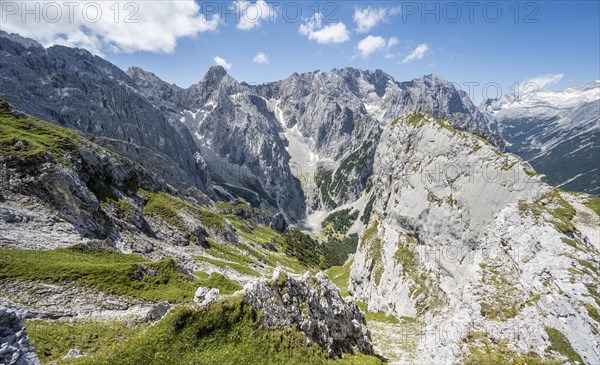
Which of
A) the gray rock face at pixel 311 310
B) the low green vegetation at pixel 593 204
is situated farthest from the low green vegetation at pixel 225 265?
the low green vegetation at pixel 593 204

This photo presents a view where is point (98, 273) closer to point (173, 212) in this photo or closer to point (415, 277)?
point (173, 212)

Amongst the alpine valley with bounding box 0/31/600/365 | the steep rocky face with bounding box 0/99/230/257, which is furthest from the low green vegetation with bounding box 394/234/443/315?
the steep rocky face with bounding box 0/99/230/257

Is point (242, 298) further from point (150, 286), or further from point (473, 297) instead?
point (473, 297)

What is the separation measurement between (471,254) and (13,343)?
64142 mm

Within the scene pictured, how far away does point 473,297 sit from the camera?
40.8 meters

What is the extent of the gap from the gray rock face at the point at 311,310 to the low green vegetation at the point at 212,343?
4.04 ft

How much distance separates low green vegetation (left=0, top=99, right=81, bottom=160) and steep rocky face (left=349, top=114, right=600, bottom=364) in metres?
67.9

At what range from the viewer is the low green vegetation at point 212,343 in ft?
59.8

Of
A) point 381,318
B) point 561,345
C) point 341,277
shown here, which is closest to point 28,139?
point 381,318

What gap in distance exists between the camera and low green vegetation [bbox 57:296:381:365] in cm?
1822

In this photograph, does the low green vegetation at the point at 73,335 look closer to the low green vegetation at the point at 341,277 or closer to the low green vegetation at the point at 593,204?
the low green vegetation at the point at 593,204

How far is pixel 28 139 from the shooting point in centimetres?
6084

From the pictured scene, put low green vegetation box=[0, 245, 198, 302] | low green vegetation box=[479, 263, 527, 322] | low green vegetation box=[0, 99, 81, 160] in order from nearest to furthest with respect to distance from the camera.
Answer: low green vegetation box=[0, 245, 198, 302], low green vegetation box=[479, 263, 527, 322], low green vegetation box=[0, 99, 81, 160]

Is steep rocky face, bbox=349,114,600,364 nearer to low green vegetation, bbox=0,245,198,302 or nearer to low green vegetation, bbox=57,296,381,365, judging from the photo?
low green vegetation, bbox=57,296,381,365
